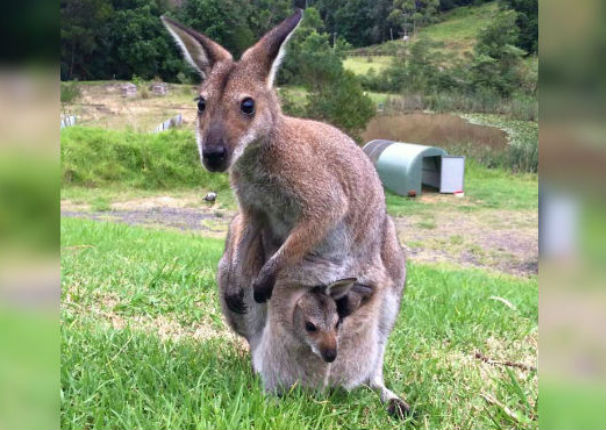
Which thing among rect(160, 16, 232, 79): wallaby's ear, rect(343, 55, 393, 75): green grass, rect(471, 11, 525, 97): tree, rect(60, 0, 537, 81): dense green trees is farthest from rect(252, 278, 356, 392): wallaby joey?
rect(471, 11, 525, 97): tree

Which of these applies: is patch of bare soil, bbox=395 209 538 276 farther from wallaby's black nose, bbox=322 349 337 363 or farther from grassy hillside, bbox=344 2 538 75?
wallaby's black nose, bbox=322 349 337 363

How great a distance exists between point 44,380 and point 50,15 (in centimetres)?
42

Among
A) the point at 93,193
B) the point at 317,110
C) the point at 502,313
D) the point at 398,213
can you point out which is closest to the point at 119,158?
the point at 93,193

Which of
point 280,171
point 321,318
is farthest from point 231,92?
point 321,318

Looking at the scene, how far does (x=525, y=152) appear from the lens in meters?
14.1

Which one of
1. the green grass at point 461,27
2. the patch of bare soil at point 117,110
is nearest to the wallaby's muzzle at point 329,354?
the patch of bare soil at point 117,110

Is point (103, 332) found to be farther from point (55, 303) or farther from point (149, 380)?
point (55, 303)

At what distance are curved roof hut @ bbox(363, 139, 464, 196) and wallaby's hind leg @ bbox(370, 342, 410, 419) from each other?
9.89 m

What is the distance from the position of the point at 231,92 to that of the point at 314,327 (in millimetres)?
804

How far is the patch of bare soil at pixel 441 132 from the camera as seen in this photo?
15861 mm

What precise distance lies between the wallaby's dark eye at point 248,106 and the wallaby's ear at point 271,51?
0.43ft

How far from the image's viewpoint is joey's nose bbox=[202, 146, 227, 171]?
1.67 metres

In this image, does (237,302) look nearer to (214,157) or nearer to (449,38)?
(214,157)

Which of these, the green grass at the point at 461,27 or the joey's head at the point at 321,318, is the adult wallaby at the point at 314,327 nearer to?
the joey's head at the point at 321,318
